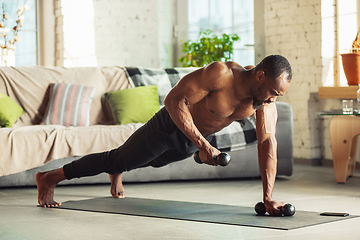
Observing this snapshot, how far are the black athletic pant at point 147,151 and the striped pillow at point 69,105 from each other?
4.38ft

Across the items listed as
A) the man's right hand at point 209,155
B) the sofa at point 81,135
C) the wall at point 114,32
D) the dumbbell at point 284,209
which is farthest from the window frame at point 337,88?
the man's right hand at point 209,155

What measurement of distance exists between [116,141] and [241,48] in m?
2.67

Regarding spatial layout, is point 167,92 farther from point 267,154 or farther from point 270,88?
point 270,88

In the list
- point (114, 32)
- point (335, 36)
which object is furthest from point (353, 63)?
point (114, 32)

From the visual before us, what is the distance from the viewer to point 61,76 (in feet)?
14.5

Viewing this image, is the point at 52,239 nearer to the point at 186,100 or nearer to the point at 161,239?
the point at 161,239

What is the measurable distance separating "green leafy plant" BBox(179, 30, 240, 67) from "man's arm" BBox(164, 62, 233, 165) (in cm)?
340

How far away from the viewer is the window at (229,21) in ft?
18.7

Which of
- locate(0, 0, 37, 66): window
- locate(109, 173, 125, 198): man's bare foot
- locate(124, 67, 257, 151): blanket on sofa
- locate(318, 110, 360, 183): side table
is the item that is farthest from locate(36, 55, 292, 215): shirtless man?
locate(0, 0, 37, 66): window

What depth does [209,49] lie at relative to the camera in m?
5.74

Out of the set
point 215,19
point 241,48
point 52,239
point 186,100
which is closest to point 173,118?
point 186,100

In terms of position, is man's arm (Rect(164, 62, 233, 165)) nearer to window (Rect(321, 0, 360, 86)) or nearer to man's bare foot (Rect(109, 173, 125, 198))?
man's bare foot (Rect(109, 173, 125, 198))

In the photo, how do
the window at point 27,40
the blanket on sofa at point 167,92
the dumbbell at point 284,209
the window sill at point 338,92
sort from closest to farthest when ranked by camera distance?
the dumbbell at point 284,209, the blanket on sofa at point 167,92, the window sill at point 338,92, the window at point 27,40

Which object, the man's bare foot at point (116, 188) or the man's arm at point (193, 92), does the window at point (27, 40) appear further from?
the man's arm at point (193, 92)
